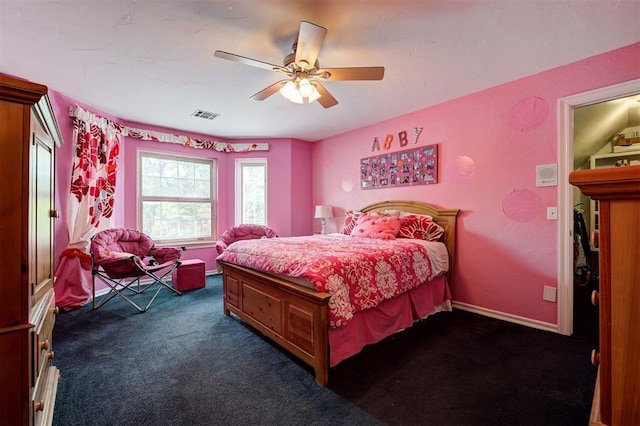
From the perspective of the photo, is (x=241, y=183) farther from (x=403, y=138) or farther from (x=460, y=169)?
(x=460, y=169)

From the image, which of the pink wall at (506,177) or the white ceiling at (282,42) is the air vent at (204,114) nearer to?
the white ceiling at (282,42)

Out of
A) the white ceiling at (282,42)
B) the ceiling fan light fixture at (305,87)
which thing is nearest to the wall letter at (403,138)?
the white ceiling at (282,42)

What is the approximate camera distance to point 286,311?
2047 millimetres

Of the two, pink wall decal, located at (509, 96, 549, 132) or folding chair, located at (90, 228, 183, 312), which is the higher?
pink wall decal, located at (509, 96, 549, 132)

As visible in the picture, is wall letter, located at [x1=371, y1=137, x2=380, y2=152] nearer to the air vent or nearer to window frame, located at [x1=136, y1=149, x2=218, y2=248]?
the air vent

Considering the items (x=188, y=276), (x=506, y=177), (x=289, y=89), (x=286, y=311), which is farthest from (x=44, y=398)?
(x=506, y=177)

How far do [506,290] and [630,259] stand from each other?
2.71 m

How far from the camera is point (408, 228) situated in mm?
3201

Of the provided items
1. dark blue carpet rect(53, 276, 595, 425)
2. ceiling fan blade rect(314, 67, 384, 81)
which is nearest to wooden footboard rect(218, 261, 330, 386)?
dark blue carpet rect(53, 276, 595, 425)

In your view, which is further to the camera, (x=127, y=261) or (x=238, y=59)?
(x=127, y=261)

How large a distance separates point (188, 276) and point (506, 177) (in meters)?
3.98

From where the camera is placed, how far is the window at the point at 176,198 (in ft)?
14.0

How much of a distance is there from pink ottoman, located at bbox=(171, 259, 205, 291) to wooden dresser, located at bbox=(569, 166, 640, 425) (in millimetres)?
4031

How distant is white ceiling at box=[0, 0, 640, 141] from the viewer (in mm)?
1782
